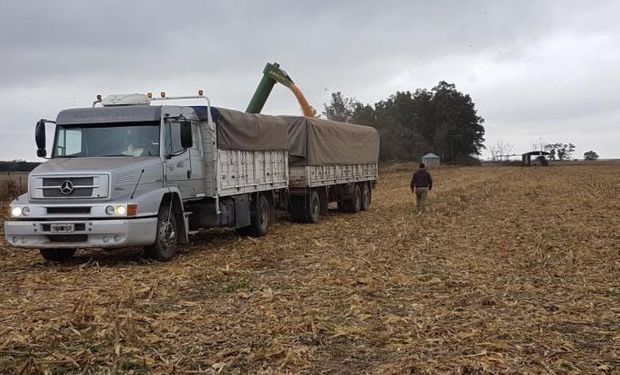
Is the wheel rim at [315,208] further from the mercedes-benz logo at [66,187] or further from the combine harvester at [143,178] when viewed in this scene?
the mercedes-benz logo at [66,187]

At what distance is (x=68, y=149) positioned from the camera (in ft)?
40.4

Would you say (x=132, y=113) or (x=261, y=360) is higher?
(x=132, y=113)

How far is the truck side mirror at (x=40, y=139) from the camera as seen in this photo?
12406 millimetres

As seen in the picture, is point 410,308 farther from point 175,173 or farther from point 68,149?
point 68,149

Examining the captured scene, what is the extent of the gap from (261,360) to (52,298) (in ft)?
13.5

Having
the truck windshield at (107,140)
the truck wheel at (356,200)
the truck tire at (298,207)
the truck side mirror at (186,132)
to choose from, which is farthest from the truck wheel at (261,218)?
the truck wheel at (356,200)

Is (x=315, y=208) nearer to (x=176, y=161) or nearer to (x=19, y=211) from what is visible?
(x=176, y=161)

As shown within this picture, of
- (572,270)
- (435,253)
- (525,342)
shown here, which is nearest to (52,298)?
(525,342)

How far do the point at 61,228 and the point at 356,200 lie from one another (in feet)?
45.0

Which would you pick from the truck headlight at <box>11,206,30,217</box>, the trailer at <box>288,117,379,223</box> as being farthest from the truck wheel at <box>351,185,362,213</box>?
the truck headlight at <box>11,206,30,217</box>

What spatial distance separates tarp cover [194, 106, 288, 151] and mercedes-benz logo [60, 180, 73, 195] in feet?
11.1

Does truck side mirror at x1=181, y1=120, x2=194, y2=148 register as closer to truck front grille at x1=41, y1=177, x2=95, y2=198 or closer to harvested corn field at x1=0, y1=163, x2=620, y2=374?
truck front grille at x1=41, y1=177, x2=95, y2=198

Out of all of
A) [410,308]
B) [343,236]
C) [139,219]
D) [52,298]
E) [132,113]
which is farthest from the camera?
[343,236]

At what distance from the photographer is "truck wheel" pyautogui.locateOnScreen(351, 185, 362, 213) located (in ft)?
75.9
